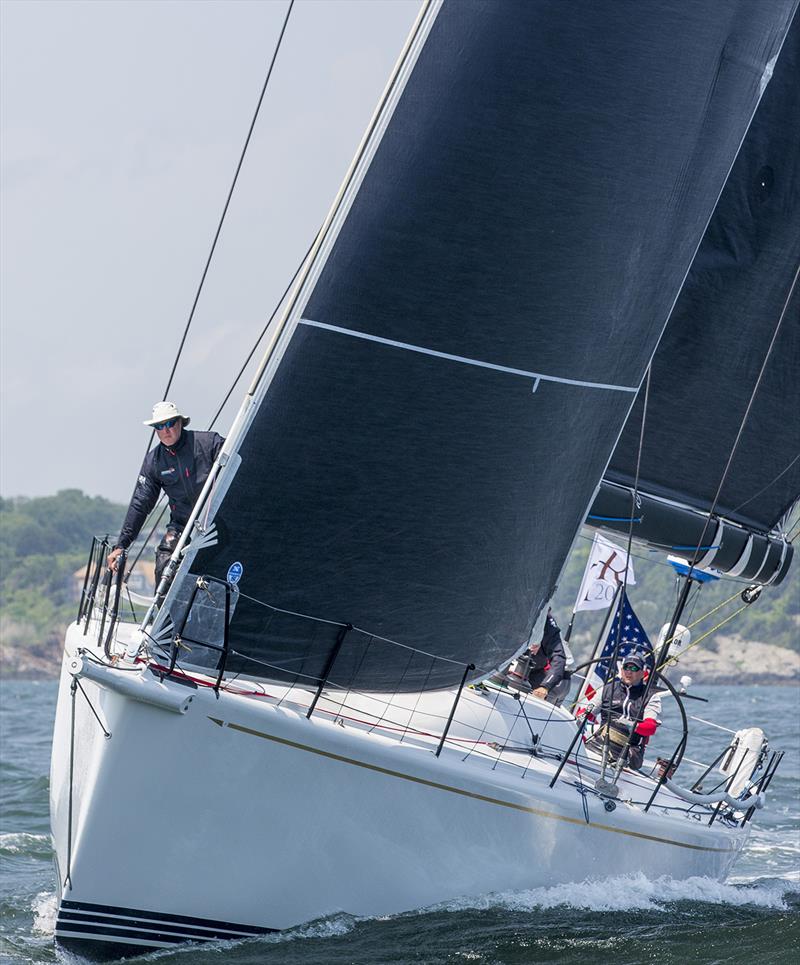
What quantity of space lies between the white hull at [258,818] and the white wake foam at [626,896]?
0.23 feet

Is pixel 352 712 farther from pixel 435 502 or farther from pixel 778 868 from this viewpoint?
pixel 778 868

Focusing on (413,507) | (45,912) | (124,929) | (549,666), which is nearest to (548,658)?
(549,666)

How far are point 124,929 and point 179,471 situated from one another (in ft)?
6.71

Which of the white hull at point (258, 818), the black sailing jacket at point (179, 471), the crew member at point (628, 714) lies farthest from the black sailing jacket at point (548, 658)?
the black sailing jacket at point (179, 471)

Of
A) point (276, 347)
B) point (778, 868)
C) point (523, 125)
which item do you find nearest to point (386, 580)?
point (276, 347)

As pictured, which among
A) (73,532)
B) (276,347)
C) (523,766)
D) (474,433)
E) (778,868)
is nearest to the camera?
(276,347)

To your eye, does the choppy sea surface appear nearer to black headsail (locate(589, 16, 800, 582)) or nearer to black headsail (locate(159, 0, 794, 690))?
black headsail (locate(159, 0, 794, 690))

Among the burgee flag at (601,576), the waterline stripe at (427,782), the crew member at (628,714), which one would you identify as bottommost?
the waterline stripe at (427,782)

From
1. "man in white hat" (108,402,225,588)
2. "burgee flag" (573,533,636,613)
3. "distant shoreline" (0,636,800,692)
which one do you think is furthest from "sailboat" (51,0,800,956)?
"distant shoreline" (0,636,800,692)

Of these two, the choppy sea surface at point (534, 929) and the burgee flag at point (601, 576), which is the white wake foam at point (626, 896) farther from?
the burgee flag at point (601, 576)

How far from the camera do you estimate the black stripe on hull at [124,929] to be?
5.52m

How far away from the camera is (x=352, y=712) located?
20.3ft

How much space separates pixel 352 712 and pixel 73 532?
92.5 m

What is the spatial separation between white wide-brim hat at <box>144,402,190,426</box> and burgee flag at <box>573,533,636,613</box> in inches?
171
